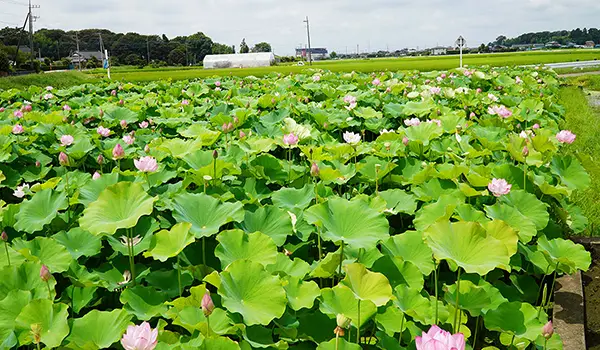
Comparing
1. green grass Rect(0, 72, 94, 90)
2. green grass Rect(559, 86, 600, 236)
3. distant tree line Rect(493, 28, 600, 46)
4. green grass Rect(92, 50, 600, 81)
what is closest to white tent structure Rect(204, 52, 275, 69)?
green grass Rect(92, 50, 600, 81)

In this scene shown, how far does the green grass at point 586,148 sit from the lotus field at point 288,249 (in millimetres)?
294

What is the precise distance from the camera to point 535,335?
132 cm

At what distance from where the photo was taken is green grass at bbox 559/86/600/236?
2673mm

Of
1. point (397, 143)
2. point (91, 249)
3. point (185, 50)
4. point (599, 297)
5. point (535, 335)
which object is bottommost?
point (599, 297)

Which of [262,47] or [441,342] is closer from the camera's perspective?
[441,342]

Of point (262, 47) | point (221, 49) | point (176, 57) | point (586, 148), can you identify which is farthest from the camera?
point (262, 47)

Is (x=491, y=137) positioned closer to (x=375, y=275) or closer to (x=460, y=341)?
(x=375, y=275)

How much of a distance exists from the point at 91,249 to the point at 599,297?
192 cm

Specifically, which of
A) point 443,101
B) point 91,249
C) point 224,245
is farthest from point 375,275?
point 443,101

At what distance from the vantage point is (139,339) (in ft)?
2.99

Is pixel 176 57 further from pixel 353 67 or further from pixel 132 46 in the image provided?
pixel 353 67

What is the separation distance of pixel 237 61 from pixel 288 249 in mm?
55376

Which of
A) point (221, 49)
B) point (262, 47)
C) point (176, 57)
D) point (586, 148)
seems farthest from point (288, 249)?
point (262, 47)

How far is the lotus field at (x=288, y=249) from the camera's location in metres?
1.16
